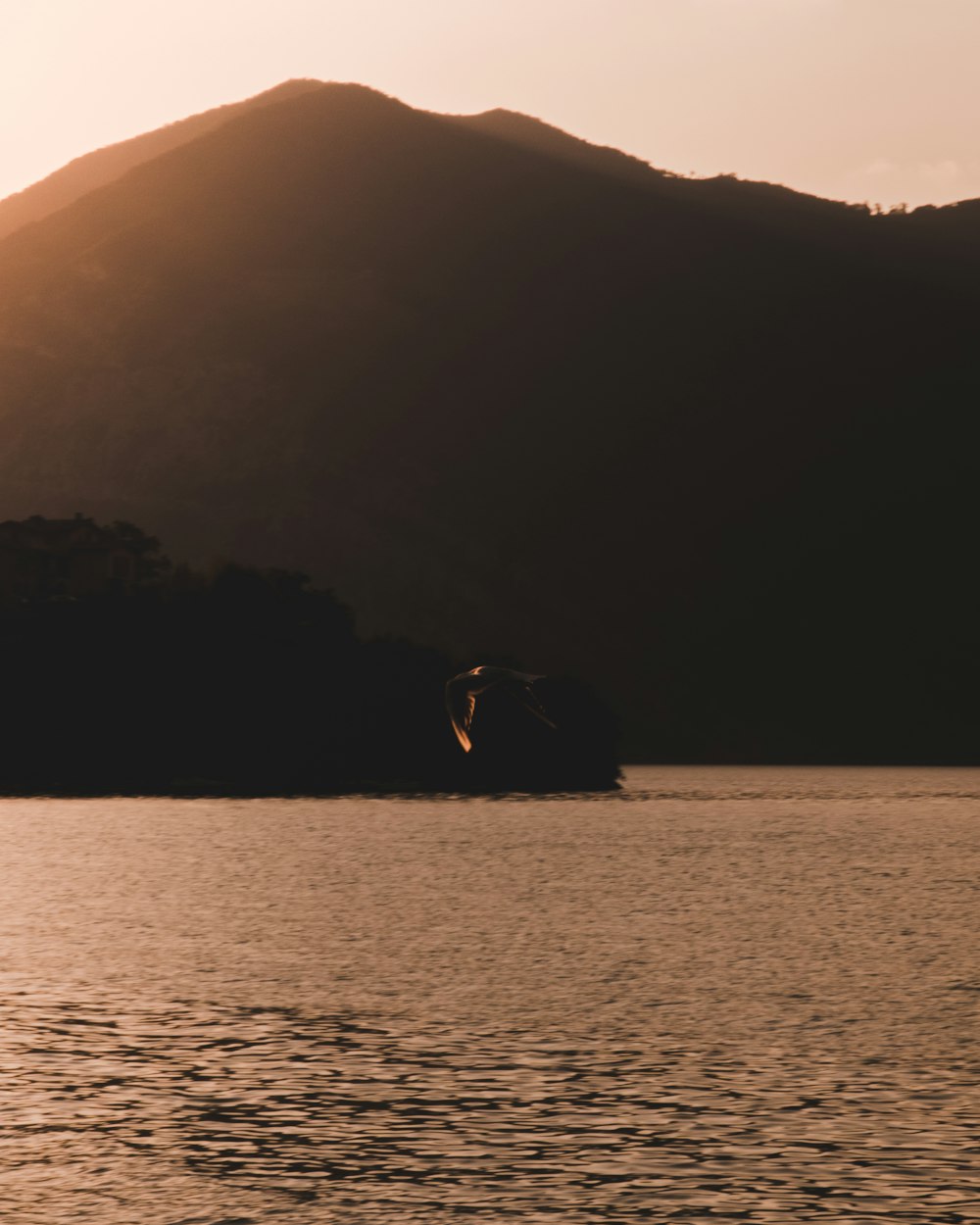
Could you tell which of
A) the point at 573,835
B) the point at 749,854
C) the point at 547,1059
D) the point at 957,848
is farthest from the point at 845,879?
the point at 547,1059

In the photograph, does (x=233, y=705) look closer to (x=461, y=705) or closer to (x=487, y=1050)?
(x=461, y=705)

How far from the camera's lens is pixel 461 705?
520 ft

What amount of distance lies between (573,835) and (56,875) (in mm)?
38537

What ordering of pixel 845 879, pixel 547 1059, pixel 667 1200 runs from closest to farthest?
1. pixel 667 1200
2. pixel 547 1059
3. pixel 845 879

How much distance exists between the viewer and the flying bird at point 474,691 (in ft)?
522

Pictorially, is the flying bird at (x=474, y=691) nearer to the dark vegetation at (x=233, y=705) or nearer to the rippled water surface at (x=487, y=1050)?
the dark vegetation at (x=233, y=705)

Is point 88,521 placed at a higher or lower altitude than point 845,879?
higher

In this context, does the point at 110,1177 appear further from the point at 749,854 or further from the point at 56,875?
the point at 749,854

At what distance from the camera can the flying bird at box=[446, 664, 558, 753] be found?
522 ft

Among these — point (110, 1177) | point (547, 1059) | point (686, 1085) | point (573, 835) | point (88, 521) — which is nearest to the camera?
point (110, 1177)

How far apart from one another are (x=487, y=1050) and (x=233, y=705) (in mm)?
143065

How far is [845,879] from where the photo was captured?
66750mm

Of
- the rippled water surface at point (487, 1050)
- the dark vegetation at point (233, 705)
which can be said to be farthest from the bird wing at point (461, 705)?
the rippled water surface at point (487, 1050)

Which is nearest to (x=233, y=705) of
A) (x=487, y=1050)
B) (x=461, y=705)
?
(x=461, y=705)
